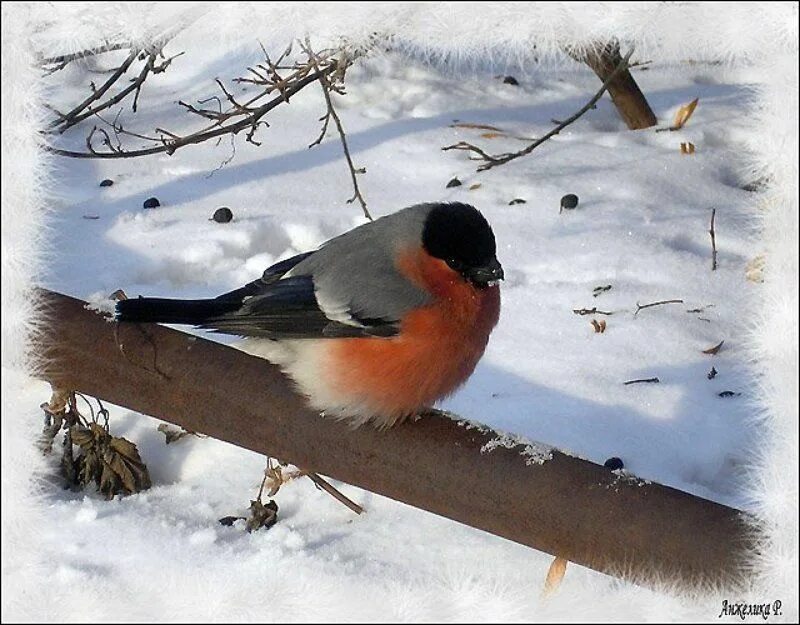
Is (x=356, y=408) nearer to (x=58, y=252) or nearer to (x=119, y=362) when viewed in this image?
(x=119, y=362)

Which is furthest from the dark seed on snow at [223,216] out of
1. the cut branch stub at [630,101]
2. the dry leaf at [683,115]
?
the dry leaf at [683,115]

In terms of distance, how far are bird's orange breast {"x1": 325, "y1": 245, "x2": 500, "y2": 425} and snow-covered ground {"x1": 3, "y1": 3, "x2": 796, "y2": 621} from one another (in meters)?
0.39

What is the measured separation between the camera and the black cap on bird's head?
2.26 meters

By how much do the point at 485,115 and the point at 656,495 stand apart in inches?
110

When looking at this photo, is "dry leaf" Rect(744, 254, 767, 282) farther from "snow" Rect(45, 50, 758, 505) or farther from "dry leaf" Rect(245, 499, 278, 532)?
"dry leaf" Rect(245, 499, 278, 532)

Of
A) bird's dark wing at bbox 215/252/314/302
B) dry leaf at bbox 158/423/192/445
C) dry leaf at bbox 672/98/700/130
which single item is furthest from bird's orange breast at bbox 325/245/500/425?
dry leaf at bbox 672/98/700/130

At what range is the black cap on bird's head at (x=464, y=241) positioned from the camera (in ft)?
7.41

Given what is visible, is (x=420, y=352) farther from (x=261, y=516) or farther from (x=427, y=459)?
(x=261, y=516)

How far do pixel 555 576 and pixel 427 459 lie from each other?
1.18ft

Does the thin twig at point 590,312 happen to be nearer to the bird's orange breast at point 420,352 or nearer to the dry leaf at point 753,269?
the dry leaf at point 753,269

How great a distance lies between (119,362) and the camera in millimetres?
2166

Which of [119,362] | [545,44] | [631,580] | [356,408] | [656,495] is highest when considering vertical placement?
[545,44]

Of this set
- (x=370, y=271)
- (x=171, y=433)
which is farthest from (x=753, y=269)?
(x=171, y=433)

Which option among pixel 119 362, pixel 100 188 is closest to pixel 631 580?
pixel 119 362
